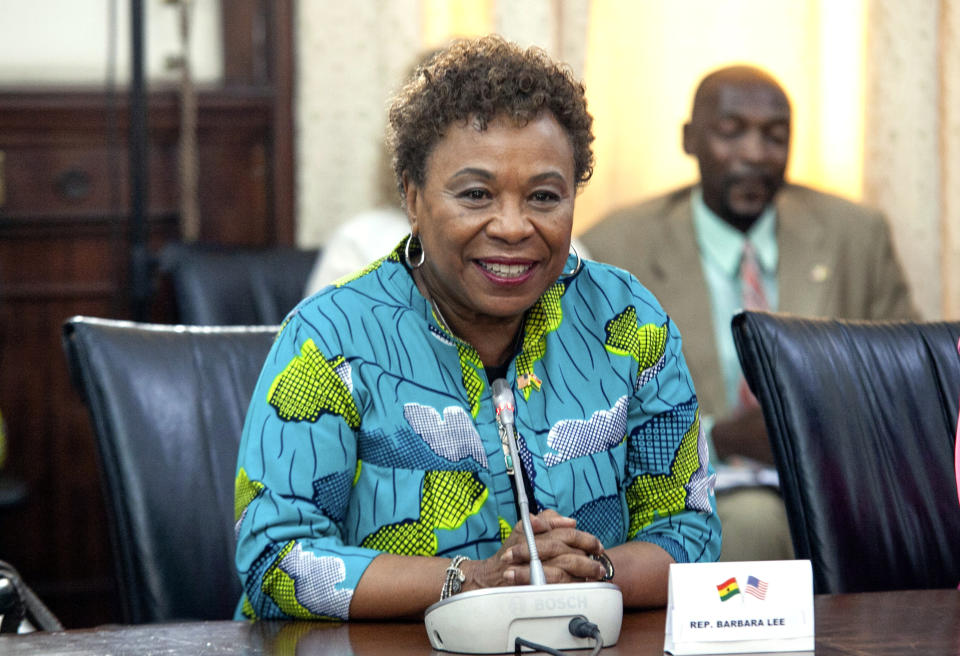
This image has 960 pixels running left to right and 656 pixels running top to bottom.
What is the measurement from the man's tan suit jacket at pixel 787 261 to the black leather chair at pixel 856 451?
113 cm

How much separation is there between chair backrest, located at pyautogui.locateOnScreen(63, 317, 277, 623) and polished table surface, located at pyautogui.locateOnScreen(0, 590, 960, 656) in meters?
0.41

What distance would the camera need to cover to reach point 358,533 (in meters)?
1.42

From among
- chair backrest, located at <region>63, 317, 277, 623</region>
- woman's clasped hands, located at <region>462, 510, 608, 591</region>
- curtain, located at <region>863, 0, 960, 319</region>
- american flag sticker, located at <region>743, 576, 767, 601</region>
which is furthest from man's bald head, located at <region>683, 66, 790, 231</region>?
american flag sticker, located at <region>743, 576, 767, 601</region>

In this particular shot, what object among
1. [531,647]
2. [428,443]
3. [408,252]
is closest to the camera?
[531,647]

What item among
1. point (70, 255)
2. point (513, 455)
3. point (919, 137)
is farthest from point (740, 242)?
point (513, 455)

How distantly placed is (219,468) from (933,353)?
953 millimetres

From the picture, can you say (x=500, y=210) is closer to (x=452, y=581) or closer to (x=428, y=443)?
(x=428, y=443)

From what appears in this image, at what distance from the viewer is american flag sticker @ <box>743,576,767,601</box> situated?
111cm

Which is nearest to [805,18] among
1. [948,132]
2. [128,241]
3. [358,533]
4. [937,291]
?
[948,132]

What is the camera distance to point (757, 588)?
111 cm

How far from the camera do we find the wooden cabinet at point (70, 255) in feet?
10.3

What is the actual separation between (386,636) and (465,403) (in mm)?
321

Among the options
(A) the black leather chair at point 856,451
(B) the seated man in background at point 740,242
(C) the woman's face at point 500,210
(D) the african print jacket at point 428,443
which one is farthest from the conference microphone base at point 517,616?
(B) the seated man in background at point 740,242

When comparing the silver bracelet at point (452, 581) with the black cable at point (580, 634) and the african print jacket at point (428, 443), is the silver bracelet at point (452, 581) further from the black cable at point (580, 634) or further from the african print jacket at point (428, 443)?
the black cable at point (580, 634)
